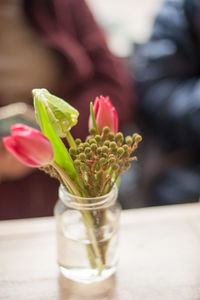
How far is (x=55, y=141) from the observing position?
1.66 feet

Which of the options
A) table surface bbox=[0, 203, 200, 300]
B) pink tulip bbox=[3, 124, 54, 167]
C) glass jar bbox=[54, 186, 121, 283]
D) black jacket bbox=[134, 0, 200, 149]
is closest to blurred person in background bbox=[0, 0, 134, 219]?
black jacket bbox=[134, 0, 200, 149]

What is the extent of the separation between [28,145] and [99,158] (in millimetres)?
99

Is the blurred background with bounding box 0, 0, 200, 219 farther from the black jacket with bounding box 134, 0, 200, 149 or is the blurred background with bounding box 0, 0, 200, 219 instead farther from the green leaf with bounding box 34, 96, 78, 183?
the green leaf with bounding box 34, 96, 78, 183

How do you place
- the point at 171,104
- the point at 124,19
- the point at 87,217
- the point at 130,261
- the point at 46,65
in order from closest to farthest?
1. the point at 87,217
2. the point at 130,261
3. the point at 46,65
4. the point at 171,104
5. the point at 124,19

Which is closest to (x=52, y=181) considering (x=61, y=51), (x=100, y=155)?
(x=61, y=51)

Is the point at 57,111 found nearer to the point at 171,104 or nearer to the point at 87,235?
the point at 87,235

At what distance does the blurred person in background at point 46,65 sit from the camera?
3.66 ft

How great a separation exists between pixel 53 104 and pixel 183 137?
88cm

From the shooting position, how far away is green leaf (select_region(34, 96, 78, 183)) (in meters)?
0.48

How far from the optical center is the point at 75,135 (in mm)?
1132

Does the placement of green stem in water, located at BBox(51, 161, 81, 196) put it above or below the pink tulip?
below

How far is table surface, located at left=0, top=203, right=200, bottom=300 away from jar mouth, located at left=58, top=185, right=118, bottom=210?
15cm

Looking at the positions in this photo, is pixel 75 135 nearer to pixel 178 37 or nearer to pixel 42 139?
pixel 178 37

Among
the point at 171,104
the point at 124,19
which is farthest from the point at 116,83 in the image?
the point at 124,19
